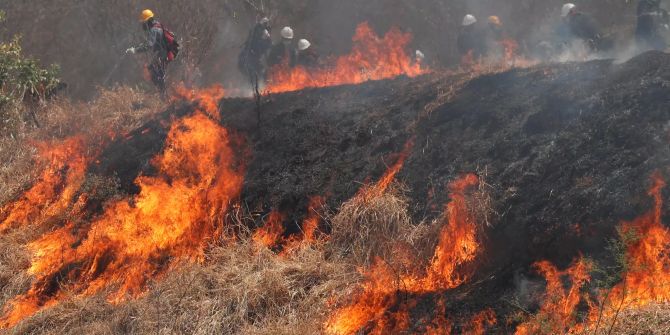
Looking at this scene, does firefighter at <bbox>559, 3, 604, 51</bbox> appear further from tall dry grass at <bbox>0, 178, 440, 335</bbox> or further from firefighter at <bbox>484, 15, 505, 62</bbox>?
tall dry grass at <bbox>0, 178, 440, 335</bbox>

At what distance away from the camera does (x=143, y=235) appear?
6047 millimetres

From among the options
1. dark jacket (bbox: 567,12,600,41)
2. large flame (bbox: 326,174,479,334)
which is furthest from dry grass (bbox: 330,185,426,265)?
dark jacket (bbox: 567,12,600,41)

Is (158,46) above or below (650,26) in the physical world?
below

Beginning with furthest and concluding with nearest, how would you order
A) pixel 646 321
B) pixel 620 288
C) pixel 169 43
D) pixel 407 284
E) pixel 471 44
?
pixel 471 44 → pixel 169 43 → pixel 407 284 → pixel 620 288 → pixel 646 321

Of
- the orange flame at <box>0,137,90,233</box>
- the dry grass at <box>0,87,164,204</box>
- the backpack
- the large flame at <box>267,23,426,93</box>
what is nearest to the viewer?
the orange flame at <box>0,137,90,233</box>

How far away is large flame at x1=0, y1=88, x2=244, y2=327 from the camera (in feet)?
17.9

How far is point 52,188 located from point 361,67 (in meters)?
8.87

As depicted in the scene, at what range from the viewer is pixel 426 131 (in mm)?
6816

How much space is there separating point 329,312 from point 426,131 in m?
3.33

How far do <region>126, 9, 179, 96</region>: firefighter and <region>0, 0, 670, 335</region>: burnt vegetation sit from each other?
0.77 metres

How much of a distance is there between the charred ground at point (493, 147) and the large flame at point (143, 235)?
419 millimetres

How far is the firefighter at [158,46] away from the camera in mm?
9883

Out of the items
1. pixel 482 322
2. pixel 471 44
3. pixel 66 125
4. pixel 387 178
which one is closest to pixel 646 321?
pixel 482 322

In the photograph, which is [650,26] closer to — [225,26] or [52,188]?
[52,188]
